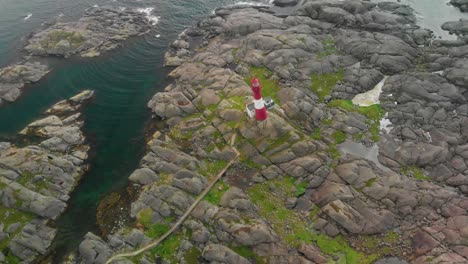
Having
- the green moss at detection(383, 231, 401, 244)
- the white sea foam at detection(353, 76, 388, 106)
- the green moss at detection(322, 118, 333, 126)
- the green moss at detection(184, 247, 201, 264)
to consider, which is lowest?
the green moss at detection(184, 247, 201, 264)

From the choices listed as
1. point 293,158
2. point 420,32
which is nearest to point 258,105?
point 293,158

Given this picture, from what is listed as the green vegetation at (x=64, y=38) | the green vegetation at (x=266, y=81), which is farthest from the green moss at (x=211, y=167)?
the green vegetation at (x=64, y=38)

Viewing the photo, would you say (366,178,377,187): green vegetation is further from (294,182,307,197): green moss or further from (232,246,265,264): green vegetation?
(232,246,265,264): green vegetation

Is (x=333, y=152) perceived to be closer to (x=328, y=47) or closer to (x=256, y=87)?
(x=256, y=87)

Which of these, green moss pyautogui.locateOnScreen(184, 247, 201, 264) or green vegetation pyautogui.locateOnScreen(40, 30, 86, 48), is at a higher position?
green vegetation pyautogui.locateOnScreen(40, 30, 86, 48)

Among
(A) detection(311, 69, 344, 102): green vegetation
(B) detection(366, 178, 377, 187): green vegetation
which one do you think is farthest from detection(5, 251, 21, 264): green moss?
(A) detection(311, 69, 344, 102): green vegetation

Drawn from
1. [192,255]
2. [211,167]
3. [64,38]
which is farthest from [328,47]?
[64,38]

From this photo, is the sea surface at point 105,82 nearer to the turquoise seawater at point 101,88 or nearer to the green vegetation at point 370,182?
the turquoise seawater at point 101,88
